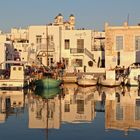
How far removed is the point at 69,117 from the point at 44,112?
1.75 meters

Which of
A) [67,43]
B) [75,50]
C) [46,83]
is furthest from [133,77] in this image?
[67,43]

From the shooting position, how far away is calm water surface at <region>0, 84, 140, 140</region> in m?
17.7

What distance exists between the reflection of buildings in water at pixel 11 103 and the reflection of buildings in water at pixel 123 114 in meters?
5.46

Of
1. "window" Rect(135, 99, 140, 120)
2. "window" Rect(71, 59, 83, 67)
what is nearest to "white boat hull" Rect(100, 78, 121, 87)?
"window" Rect(71, 59, 83, 67)

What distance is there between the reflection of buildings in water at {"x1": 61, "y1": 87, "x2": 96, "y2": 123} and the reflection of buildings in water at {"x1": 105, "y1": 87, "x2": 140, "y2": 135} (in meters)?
1.08

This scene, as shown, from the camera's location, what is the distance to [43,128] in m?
19.3

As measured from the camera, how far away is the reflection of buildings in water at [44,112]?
→ 20656 mm

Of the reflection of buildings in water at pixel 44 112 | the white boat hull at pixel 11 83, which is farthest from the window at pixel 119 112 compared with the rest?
the white boat hull at pixel 11 83

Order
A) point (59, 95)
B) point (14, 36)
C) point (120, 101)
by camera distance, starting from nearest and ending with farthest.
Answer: point (120, 101)
point (59, 95)
point (14, 36)

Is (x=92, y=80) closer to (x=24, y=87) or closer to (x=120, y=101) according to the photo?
(x=24, y=87)

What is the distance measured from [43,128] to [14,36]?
51812 millimetres

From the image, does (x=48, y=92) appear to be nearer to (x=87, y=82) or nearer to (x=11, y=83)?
(x=11, y=83)

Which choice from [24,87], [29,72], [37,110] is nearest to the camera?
[37,110]

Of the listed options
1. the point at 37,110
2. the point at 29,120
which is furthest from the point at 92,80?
the point at 29,120
